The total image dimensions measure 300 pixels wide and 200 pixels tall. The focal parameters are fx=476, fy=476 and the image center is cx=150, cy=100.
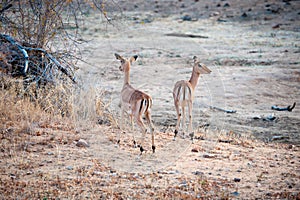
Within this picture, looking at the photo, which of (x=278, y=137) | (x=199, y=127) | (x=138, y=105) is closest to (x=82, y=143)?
(x=138, y=105)

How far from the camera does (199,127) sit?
348 inches

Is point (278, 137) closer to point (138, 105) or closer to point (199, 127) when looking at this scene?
point (199, 127)

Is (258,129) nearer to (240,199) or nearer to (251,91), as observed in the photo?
(251,91)

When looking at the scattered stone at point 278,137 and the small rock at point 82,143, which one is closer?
the small rock at point 82,143

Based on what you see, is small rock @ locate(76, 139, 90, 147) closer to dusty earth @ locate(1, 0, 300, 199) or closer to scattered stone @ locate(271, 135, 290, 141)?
dusty earth @ locate(1, 0, 300, 199)

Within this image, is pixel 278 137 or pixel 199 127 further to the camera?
pixel 199 127

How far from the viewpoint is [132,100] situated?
6.32 m

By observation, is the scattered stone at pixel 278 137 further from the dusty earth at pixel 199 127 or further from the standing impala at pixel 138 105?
the standing impala at pixel 138 105

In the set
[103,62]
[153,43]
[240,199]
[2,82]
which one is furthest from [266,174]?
[153,43]

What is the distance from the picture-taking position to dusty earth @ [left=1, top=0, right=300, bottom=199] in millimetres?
5508

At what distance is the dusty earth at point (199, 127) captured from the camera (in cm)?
551

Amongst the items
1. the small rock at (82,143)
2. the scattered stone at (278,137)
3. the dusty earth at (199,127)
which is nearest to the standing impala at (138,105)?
the dusty earth at (199,127)

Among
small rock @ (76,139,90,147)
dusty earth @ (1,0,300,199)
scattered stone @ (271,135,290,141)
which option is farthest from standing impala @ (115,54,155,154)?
scattered stone @ (271,135,290,141)

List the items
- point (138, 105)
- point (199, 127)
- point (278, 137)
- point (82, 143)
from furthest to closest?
point (199, 127)
point (278, 137)
point (82, 143)
point (138, 105)
